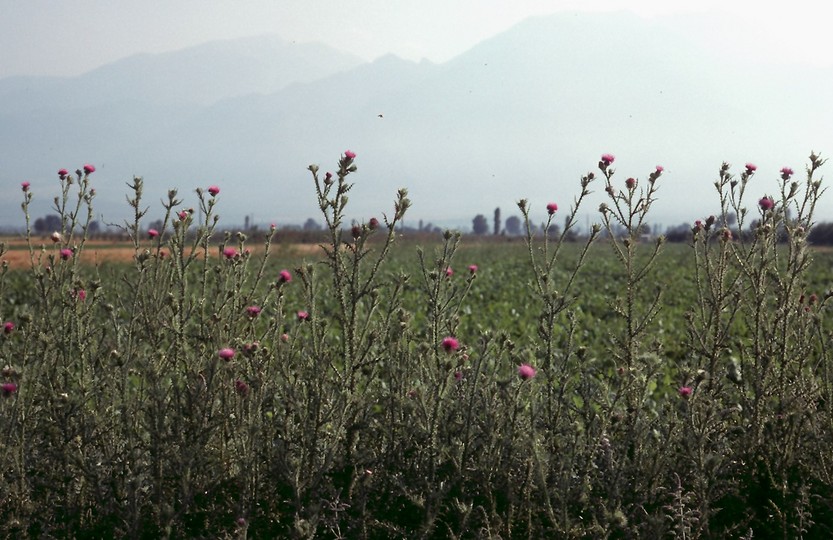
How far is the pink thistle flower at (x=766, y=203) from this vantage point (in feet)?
11.7

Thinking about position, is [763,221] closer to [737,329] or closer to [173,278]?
[173,278]

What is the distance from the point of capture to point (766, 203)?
3.56m

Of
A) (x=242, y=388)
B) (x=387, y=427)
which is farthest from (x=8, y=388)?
(x=387, y=427)

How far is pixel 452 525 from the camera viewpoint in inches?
117

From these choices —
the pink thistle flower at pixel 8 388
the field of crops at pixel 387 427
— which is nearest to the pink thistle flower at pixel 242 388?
the field of crops at pixel 387 427

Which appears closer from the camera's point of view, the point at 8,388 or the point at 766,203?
the point at 8,388

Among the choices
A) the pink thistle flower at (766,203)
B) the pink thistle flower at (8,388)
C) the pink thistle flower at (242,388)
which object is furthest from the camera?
the pink thistle flower at (766,203)

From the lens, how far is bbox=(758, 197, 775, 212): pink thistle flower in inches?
140

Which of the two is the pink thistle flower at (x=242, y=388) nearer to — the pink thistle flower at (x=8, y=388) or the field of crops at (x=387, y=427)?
the field of crops at (x=387, y=427)

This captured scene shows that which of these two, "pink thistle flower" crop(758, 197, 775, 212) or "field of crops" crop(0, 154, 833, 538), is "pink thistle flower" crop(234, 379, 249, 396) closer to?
"field of crops" crop(0, 154, 833, 538)

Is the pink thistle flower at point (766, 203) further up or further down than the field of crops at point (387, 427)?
further up

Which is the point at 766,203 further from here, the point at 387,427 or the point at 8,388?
the point at 8,388

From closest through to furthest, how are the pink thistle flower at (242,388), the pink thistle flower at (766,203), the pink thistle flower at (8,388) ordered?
the pink thistle flower at (8,388) < the pink thistle flower at (242,388) < the pink thistle flower at (766,203)

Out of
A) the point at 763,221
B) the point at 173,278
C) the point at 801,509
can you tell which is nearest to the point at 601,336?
the point at 763,221
